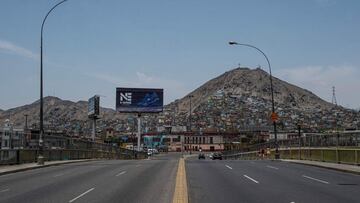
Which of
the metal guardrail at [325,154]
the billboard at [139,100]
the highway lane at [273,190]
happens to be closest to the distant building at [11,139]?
the highway lane at [273,190]

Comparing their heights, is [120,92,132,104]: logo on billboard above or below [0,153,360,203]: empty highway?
above

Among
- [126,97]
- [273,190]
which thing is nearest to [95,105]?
[126,97]

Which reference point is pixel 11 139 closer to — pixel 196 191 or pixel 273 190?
pixel 196 191

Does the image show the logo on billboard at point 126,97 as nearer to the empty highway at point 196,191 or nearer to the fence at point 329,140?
the fence at point 329,140

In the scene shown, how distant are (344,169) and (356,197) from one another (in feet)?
43.3

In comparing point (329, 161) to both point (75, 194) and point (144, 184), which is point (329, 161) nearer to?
point (144, 184)

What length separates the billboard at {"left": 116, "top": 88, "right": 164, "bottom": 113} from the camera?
102 m

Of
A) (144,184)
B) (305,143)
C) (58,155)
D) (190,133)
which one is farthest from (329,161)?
(190,133)

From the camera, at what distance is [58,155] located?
152ft

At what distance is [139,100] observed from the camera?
10188 cm

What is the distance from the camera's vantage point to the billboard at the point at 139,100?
10156 cm

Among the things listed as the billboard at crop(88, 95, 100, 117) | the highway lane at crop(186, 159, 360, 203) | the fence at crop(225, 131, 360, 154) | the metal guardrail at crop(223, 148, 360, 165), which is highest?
the billboard at crop(88, 95, 100, 117)

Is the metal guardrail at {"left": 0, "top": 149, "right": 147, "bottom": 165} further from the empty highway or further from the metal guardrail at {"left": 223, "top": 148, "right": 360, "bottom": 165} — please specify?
the metal guardrail at {"left": 223, "top": 148, "right": 360, "bottom": 165}

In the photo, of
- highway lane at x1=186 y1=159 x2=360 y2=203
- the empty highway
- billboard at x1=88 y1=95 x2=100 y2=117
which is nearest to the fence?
highway lane at x1=186 y1=159 x2=360 y2=203
